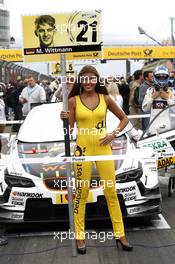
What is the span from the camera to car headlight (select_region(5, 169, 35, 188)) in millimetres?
5105

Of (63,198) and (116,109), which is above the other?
(116,109)

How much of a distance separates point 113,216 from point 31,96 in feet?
26.7

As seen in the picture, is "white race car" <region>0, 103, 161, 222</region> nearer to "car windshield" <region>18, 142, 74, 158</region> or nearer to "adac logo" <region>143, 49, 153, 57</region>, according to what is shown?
"car windshield" <region>18, 142, 74, 158</region>

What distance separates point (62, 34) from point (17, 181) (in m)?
1.74

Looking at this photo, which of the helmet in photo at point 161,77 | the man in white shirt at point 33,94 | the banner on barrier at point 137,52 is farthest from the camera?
the banner on barrier at point 137,52

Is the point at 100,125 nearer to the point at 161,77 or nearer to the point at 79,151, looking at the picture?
the point at 79,151

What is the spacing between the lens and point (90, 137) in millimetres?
4531

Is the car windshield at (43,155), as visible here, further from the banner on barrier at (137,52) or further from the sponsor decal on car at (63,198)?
the banner on barrier at (137,52)

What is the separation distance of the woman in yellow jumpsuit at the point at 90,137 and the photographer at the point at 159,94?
103 inches

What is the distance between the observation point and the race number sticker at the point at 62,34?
4.45 meters

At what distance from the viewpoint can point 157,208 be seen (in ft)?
17.0

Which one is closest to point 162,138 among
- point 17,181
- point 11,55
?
point 17,181

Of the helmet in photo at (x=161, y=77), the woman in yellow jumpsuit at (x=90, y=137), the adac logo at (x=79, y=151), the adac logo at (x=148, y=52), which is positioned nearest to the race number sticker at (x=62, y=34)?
the woman in yellow jumpsuit at (x=90, y=137)

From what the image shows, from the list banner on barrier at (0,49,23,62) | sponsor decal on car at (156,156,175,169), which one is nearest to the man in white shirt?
sponsor decal on car at (156,156,175,169)
